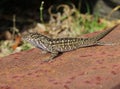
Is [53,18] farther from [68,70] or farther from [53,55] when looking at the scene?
[68,70]

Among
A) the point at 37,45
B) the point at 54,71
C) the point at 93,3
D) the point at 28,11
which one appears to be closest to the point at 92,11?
the point at 93,3

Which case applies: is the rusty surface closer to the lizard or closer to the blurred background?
the lizard

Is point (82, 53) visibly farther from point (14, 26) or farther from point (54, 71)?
point (14, 26)

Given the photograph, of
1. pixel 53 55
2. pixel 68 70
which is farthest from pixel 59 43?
pixel 68 70

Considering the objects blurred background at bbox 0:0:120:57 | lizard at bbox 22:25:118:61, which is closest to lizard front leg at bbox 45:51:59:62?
lizard at bbox 22:25:118:61

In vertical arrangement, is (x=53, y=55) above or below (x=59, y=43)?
below

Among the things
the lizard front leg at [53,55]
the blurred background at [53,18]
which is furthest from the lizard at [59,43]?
the blurred background at [53,18]
